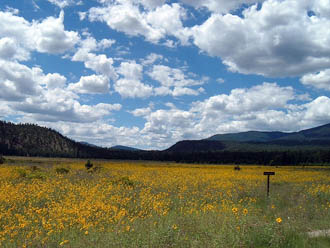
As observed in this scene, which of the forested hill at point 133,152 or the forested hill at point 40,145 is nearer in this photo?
the forested hill at point 133,152

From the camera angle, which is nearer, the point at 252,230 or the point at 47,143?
the point at 252,230

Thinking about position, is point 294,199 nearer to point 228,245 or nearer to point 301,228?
point 301,228

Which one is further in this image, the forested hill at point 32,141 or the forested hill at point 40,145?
the forested hill at point 32,141

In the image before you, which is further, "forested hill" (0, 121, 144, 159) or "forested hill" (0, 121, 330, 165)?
"forested hill" (0, 121, 144, 159)

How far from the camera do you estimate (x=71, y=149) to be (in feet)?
618

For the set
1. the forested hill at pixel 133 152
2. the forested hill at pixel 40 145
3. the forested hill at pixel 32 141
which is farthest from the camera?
the forested hill at pixel 32 141

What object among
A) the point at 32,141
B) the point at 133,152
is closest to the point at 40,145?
the point at 32,141

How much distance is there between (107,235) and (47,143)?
186852 millimetres

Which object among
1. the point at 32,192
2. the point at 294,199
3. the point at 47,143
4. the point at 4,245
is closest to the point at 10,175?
the point at 32,192

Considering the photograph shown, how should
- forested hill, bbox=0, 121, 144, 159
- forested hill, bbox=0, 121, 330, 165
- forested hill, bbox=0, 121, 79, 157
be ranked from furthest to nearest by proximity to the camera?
forested hill, bbox=0, 121, 79, 157, forested hill, bbox=0, 121, 144, 159, forested hill, bbox=0, 121, 330, 165

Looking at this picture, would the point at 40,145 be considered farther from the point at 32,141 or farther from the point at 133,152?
the point at 133,152

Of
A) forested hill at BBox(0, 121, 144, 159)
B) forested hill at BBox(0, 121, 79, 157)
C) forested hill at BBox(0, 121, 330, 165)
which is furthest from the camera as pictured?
forested hill at BBox(0, 121, 79, 157)

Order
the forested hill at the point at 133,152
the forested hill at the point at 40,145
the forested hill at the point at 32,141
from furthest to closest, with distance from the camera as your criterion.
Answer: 1. the forested hill at the point at 32,141
2. the forested hill at the point at 40,145
3. the forested hill at the point at 133,152

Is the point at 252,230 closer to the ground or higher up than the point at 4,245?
higher up
